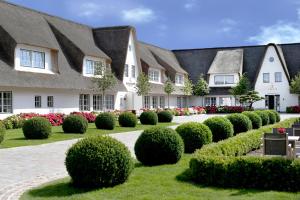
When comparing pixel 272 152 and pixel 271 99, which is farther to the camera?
pixel 271 99

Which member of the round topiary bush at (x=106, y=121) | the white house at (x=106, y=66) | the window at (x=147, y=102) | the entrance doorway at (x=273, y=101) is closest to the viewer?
the round topiary bush at (x=106, y=121)

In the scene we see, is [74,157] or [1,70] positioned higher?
[1,70]

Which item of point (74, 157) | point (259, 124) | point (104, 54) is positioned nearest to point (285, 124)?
point (259, 124)

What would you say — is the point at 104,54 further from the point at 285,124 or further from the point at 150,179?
the point at 150,179

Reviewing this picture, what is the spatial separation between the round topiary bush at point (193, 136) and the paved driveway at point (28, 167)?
4248 mm

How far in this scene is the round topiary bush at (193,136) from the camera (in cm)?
1500

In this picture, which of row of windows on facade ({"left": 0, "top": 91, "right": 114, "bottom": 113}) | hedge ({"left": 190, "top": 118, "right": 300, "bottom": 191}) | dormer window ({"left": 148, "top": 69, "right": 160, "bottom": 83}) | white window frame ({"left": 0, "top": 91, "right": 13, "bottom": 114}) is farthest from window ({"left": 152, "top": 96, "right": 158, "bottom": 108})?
hedge ({"left": 190, "top": 118, "right": 300, "bottom": 191})

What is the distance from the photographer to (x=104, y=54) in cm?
4109

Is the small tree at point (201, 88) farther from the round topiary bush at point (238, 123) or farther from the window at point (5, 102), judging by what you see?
the round topiary bush at point (238, 123)

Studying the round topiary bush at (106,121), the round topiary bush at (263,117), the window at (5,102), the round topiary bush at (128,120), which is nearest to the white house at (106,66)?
the window at (5,102)

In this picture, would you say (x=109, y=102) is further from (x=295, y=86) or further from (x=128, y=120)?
(x=295, y=86)

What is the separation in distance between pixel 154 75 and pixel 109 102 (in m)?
12.6

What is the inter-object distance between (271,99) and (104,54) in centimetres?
3025

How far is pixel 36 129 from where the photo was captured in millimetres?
20922
